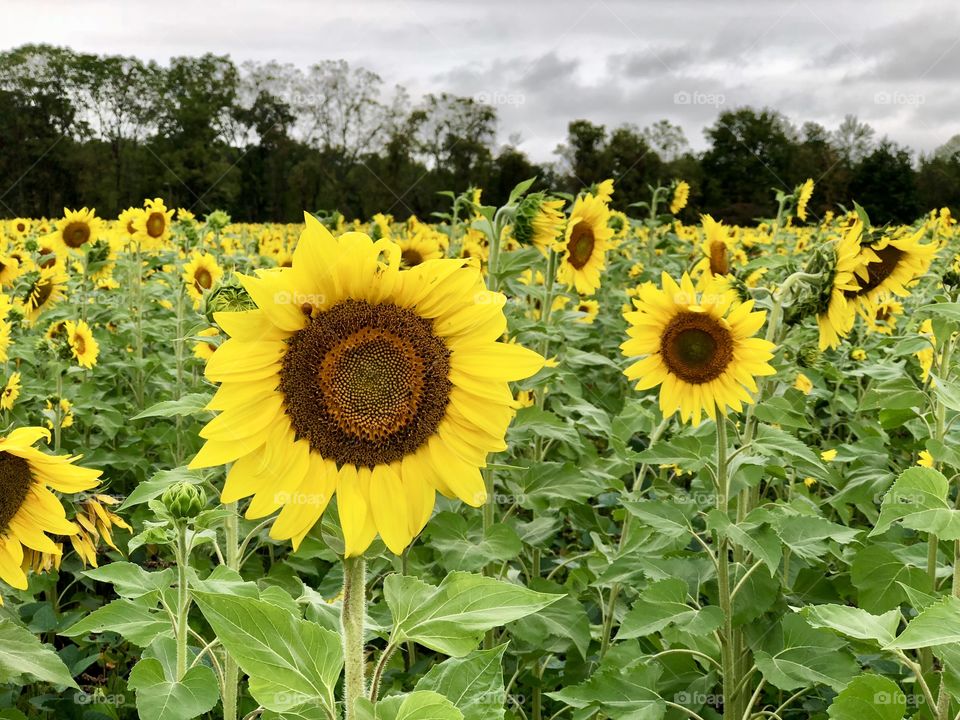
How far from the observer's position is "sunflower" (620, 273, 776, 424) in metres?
2.87

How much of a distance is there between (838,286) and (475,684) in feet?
8.00

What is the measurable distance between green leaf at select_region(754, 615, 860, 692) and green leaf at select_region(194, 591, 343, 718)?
4.90ft

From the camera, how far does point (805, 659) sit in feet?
7.70

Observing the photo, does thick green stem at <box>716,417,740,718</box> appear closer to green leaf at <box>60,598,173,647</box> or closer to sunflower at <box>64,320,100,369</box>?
green leaf at <box>60,598,173,647</box>

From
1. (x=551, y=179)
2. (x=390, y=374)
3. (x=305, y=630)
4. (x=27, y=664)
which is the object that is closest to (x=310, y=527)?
(x=305, y=630)

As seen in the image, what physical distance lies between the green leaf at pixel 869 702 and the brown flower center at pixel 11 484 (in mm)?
1812

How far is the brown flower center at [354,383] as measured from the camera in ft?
4.31

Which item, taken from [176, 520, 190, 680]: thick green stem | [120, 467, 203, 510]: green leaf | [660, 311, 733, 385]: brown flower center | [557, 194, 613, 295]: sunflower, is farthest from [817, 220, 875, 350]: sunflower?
[176, 520, 190, 680]: thick green stem

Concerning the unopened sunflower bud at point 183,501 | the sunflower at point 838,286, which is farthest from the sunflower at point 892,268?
the unopened sunflower bud at point 183,501

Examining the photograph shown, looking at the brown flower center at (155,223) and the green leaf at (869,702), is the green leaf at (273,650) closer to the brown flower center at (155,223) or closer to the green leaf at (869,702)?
the green leaf at (869,702)

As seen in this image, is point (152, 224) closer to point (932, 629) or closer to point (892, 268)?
point (892, 268)

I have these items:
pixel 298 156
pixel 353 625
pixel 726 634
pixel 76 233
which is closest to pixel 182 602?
pixel 353 625

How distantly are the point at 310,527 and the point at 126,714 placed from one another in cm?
237

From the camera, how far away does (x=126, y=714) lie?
3100 mm
